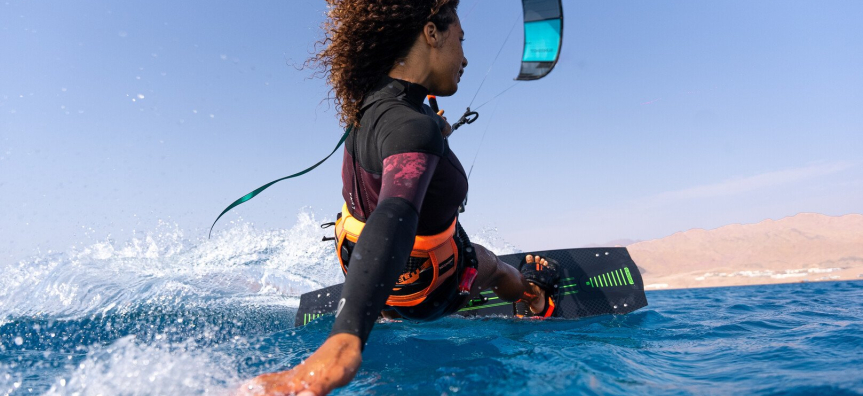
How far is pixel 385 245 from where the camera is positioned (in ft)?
3.51

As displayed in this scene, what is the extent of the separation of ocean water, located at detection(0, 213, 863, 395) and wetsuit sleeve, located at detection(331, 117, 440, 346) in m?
0.33

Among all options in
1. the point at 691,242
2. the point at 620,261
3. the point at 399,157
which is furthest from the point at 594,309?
the point at 691,242

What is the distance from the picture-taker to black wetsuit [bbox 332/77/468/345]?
1.02m

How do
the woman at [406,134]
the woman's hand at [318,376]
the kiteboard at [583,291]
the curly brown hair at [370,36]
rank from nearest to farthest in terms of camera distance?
the woman's hand at [318,376], the woman at [406,134], the curly brown hair at [370,36], the kiteboard at [583,291]

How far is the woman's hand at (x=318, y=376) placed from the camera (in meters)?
0.84

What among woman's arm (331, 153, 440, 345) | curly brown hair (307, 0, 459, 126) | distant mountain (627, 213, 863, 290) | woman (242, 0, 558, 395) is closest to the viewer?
woman's arm (331, 153, 440, 345)

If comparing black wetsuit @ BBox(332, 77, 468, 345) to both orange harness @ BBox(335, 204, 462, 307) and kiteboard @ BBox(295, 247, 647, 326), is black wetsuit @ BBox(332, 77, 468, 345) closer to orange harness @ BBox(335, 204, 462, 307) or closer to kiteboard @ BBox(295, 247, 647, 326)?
orange harness @ BBox(335, 204, 462, 307)

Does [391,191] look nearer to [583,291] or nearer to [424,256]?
[424,256]

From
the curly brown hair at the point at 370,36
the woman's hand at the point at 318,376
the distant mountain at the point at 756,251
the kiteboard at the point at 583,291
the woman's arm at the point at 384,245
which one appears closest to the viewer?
the woman's hand at the point at 318,376

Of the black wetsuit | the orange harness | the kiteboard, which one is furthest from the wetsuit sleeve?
the kiteboard

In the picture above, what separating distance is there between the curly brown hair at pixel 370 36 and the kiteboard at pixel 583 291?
2555 millimetres

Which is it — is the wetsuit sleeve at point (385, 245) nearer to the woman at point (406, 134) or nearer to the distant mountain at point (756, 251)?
the woman at point (406, 134)

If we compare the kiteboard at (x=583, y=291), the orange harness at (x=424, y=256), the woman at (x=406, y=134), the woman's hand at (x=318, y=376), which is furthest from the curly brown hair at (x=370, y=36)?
the kiteboard at (x=583, y=291)

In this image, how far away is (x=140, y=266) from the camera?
19.2ft
